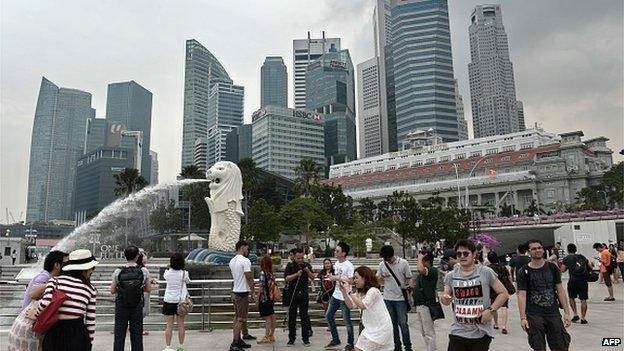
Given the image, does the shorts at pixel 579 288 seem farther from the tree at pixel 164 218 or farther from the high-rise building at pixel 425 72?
the high-rise building at pixel 425 72

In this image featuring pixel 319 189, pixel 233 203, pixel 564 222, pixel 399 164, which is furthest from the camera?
pixel 399 164

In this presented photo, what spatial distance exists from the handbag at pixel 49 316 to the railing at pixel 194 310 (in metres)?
4.76

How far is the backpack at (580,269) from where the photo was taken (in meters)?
10.1

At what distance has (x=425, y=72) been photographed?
14625 centimetres

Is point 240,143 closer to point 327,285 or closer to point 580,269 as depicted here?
point 580,269

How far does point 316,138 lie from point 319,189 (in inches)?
3157

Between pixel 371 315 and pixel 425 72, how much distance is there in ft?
492

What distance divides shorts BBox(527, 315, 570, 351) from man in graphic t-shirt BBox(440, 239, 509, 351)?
1.23 meters

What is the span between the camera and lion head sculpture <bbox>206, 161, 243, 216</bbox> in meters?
22.4

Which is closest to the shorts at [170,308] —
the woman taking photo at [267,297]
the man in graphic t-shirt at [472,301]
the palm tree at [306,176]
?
the woman taking photo at [267,297]

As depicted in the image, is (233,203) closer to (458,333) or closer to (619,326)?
(619,326)

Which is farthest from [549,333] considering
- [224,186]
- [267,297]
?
[224,186]

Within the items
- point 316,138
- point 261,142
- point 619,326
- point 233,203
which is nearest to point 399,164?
point 316,138

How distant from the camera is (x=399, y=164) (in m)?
124
